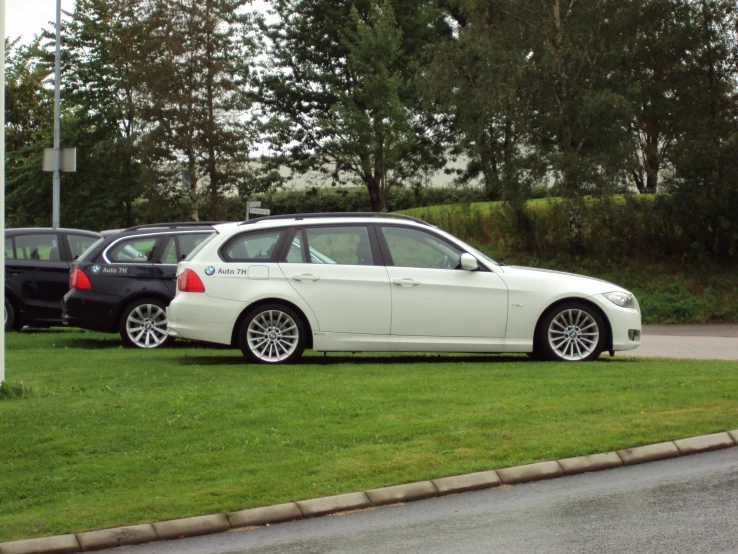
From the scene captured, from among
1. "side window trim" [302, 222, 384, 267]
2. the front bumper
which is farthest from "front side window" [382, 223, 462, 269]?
the front bumper

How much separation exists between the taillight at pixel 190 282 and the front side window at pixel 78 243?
6132 millimetres

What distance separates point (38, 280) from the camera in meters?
18.0

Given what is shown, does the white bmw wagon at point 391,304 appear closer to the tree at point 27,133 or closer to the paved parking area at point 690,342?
the paved parking area at point 690,342

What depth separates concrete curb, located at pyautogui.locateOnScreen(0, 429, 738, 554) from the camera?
6250 mm

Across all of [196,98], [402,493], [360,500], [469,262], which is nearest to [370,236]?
[469,262]

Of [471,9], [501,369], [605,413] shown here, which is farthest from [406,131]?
[605,413]

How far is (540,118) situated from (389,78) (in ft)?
21.3

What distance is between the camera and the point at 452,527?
21.1 ft

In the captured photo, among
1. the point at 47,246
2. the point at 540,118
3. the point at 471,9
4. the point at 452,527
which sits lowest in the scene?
the point at 452,527

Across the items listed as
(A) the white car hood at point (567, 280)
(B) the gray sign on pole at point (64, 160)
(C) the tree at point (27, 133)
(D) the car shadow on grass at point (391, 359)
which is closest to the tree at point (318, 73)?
(C) the tree at point (27, 133)

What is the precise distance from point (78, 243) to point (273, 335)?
7156 millimetres

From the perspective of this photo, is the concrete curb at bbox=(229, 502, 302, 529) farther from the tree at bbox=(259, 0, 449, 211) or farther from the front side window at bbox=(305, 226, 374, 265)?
the tree at bbox=(259, 0, 449, 211)

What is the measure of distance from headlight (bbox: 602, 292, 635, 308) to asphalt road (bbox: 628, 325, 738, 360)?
6.85ft

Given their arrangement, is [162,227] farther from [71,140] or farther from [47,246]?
[71,140]
